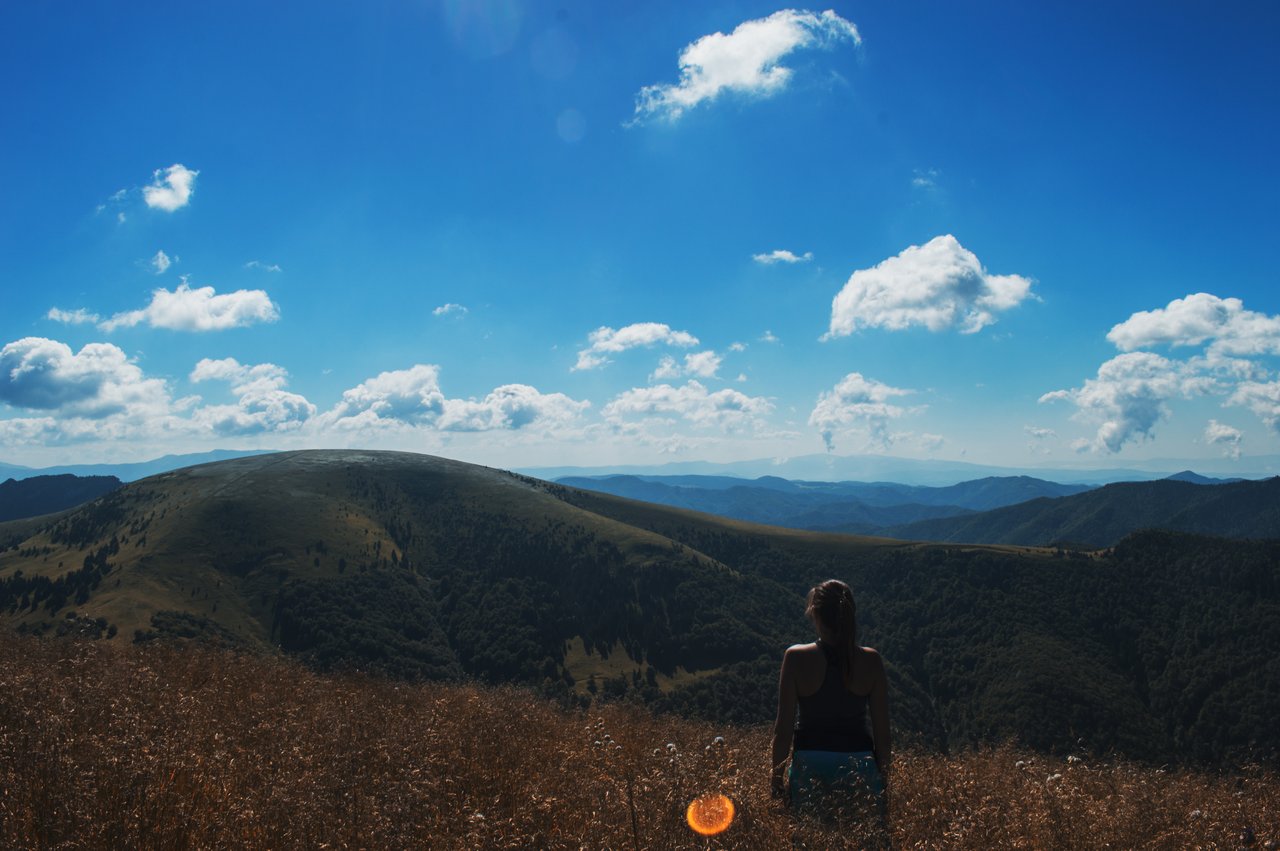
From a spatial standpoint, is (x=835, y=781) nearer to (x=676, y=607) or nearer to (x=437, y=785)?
(x=437, y=785)

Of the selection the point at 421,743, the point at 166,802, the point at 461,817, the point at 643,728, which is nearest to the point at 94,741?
the point at 166,802

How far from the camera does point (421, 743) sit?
7668mm

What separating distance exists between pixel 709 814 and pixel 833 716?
1.24m

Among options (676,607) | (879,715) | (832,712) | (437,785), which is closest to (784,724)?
(832,712)

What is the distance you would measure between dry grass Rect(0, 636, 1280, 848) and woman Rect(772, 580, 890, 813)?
0.33 metres

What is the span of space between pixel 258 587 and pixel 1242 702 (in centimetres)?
18283

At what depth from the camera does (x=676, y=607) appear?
146 m

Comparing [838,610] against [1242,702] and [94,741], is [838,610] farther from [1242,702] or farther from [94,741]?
[1242,702]

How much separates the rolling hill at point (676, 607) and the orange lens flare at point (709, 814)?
105 metres

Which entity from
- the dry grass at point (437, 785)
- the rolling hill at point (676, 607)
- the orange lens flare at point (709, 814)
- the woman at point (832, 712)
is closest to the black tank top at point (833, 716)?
the woman at point (832, 712)

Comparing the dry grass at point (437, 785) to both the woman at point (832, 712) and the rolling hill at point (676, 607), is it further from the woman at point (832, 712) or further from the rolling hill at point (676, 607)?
the rolling hill at point (676, 607)

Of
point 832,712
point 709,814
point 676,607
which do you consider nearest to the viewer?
point 709,814

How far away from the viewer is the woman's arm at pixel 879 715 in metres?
Answer: 5.21

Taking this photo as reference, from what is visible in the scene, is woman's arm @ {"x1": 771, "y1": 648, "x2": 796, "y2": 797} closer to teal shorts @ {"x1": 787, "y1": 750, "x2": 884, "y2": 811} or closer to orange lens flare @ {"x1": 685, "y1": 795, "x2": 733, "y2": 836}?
teal shorts @ {"x1": 787, "y1": 750, "x2": 884, "y2": 811}
